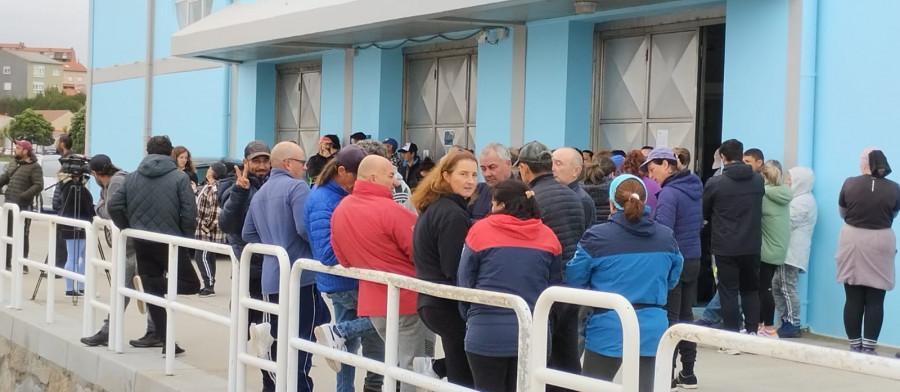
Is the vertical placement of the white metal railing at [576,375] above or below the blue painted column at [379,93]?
below

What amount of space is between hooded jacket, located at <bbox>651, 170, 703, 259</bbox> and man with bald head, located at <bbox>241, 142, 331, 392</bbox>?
8.54ft

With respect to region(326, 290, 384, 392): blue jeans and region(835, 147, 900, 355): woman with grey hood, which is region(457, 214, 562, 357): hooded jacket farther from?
region(835, 147, 900, 355): woman with grey hood

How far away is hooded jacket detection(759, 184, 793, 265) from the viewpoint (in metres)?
9.59

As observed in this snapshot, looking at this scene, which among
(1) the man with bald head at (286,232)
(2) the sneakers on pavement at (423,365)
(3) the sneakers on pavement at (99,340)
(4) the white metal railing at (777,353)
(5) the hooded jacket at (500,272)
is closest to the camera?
(4) the white metal railing at (777,353)

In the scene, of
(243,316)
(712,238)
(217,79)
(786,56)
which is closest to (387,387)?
(243,316)

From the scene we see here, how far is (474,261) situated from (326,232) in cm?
156

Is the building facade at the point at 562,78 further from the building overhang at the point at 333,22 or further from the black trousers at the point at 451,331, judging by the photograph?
the black trousers at the point at 451,331

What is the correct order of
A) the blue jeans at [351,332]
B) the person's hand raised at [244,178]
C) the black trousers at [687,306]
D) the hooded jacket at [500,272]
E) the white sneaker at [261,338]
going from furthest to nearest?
the person's hand raised at [244,178] → the black trousers at [687,306] → the white sneaker at [261,338] → the blue jeans at [351,332] → the hooded jacket at [500,272]

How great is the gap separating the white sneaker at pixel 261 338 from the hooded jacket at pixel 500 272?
6.06 feet

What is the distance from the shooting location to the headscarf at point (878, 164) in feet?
29.2

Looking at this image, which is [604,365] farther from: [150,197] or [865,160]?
[150,197]

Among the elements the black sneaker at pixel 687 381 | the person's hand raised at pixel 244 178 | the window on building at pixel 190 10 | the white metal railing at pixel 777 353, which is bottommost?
the black sneaker at pixel 687 381

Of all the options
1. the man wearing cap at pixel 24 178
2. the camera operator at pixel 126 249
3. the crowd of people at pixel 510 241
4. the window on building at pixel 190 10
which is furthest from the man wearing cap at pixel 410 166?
the window on building at pixel 190 10

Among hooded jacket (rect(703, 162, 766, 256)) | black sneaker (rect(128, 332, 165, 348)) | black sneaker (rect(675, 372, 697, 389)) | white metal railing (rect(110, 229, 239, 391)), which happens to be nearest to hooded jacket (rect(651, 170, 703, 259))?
black sneaker (rect(675, 372, 697, 389))
